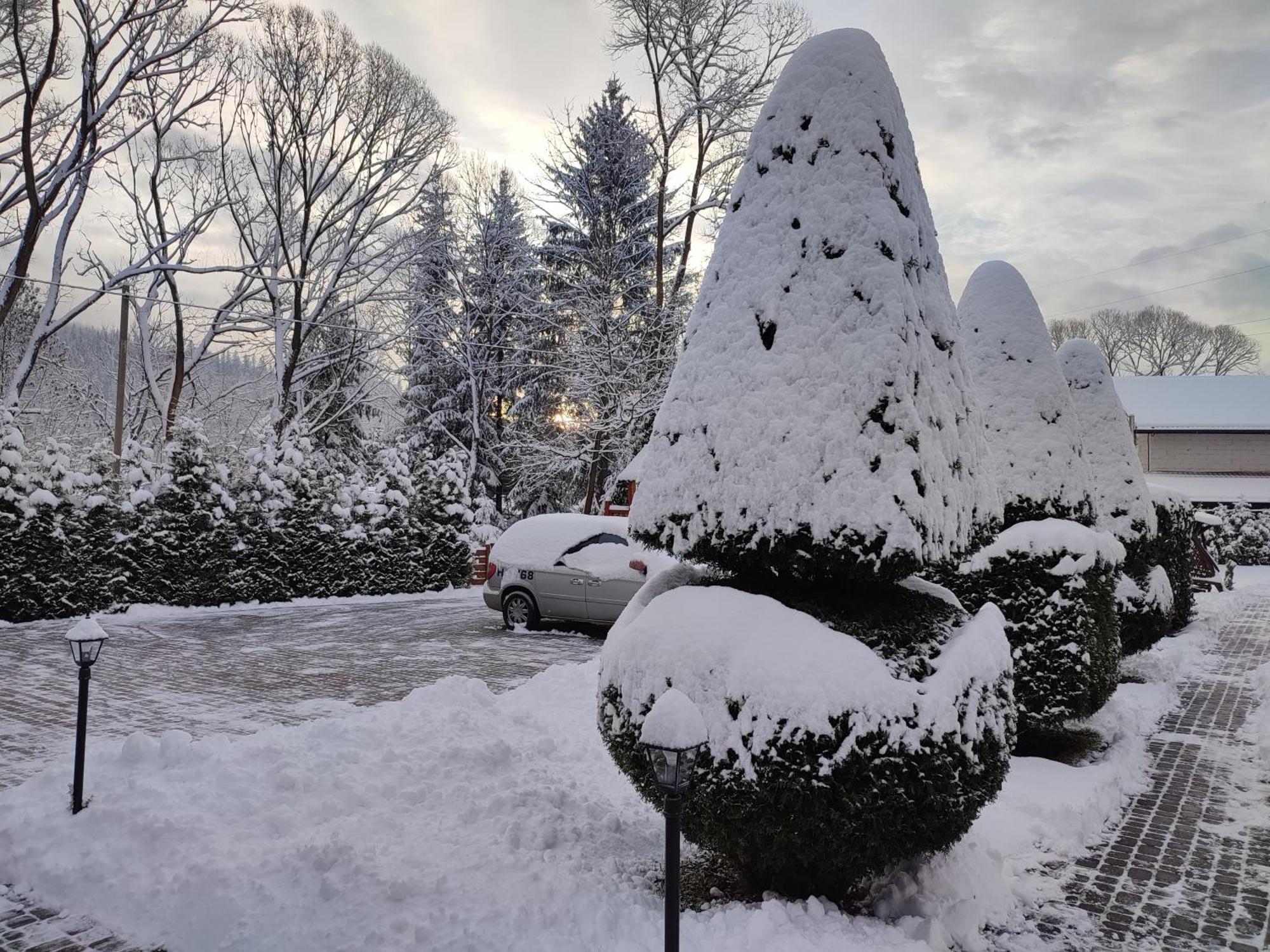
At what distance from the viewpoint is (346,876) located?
389cm

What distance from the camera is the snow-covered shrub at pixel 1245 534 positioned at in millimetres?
26906

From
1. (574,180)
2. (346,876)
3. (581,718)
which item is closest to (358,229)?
(574,180)

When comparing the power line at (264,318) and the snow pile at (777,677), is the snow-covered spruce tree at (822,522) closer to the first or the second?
the snow pile at (777,677)

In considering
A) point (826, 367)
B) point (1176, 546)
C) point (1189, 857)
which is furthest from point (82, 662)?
point (1176, 546)

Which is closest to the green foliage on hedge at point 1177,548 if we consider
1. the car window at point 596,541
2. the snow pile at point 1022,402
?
the snow pile at point 1022,402

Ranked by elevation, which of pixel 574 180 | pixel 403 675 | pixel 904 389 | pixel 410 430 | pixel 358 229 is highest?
pixel 574 180

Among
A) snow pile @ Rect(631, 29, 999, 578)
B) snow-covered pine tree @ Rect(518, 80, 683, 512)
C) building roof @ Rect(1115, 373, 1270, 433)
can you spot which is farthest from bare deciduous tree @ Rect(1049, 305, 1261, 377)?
snow pile @ Rect(631, 29, 999, 578)

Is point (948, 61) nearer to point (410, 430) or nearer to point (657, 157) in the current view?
point (657, 157)

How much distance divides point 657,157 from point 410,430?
44.4 ft

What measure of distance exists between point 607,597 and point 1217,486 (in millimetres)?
29421

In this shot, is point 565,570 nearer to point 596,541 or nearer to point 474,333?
point 596,541

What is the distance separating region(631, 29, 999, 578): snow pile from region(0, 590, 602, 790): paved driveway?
5.20 meters

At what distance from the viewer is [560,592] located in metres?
12.6

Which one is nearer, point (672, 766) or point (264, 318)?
point (672, 766)
